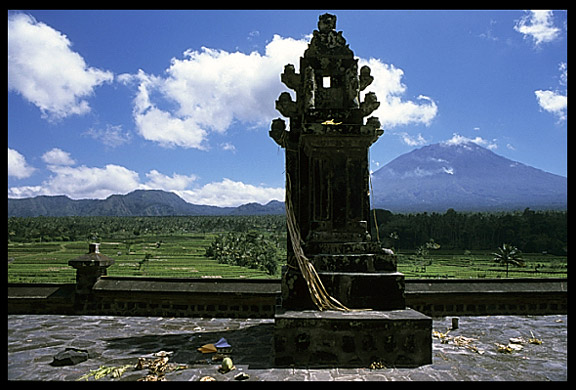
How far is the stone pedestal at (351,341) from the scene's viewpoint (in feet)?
19.7

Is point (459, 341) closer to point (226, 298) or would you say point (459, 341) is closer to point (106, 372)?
point (226, 298)

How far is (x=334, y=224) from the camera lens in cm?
765

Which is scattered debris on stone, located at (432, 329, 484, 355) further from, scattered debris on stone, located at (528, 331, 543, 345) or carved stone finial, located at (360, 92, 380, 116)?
carved stone finial, located at (360, 92, 380, 116)

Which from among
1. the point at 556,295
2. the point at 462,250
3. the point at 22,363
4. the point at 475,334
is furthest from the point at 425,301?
the point at 462,250

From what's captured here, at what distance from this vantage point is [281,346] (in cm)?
603

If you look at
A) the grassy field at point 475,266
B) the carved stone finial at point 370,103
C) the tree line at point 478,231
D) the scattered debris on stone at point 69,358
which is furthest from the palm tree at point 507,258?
the scattered debris on stone at point 69,358

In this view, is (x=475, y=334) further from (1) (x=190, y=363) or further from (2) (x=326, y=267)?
(1) (x=190, y=363)

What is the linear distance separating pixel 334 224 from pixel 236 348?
2.82 meters

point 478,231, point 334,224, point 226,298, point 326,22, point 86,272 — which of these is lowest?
point 226,298

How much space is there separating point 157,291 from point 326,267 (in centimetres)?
460

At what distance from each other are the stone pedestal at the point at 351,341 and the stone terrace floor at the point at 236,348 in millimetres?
207

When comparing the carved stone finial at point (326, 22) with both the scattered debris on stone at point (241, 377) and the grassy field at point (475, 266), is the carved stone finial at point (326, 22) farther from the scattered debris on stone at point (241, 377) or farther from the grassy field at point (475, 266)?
the grassy field at point (475, 266)

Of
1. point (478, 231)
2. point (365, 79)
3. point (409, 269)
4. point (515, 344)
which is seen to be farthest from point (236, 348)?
point (478, 231)

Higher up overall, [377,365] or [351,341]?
[351,341]
